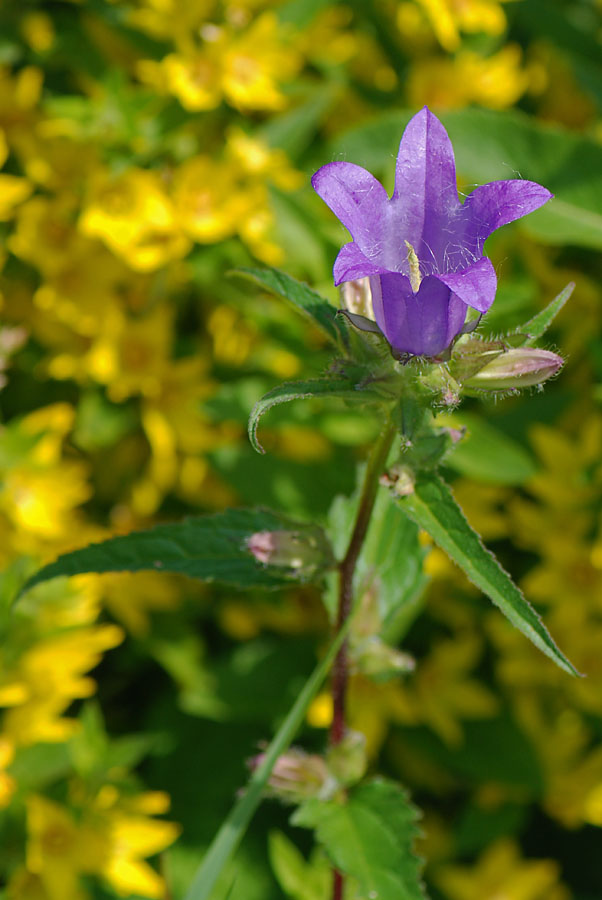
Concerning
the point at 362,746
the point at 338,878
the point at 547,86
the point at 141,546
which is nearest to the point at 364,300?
the point at 141,546

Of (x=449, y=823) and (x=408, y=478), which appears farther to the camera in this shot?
(x=449, y=823)

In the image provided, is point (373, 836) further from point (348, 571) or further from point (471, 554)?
point (471, 554)

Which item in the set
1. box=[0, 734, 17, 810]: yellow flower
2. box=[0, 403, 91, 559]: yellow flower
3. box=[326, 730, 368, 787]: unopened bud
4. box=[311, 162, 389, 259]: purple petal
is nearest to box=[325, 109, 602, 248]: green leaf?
box=[0, 403, 91, 559]: yellow flower

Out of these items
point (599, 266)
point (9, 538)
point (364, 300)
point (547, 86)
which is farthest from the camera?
point (547, 86)

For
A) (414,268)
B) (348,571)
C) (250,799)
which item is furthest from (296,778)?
(414,268)

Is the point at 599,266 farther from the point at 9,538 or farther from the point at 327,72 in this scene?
the point at 9,538

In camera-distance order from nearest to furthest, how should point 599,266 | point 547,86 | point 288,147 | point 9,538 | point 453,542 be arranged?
point 453,542
point 9,538
point 288,147
point 599,266
point 547,86

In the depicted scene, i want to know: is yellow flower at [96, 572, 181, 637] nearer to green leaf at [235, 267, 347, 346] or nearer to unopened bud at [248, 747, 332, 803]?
unopened bud at [248, 747, 332, 803]
